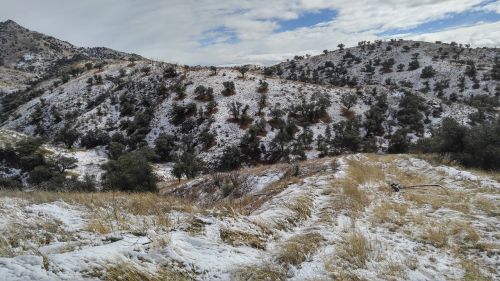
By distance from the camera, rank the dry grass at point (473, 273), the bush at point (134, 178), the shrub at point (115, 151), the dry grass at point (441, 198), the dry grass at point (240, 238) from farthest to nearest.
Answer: the shrub at point (115, 151), the bush at point (134, 178), the dry grass at point (441, 198), the dry grass at point (240, 238), the dry grass at point (473, 273)

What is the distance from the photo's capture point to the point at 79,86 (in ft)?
298

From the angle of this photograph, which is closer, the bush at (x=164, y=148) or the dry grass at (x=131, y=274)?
the dry grass at (x=131, y=274)

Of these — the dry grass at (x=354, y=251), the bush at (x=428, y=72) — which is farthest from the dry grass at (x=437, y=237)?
the bush at (x=428, y=72)

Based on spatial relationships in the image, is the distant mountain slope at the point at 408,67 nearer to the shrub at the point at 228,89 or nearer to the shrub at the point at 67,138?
the shrub at the point at 228,89

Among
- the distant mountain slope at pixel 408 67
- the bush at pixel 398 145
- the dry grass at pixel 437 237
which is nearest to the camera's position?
the dry grass at pixel 437 237

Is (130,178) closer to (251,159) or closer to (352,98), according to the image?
(251,159)

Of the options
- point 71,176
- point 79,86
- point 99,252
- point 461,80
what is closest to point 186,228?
point 99,252

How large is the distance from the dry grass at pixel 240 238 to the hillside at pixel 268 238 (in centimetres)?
2

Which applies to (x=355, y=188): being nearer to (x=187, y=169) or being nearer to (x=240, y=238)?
(x=240, y=238)

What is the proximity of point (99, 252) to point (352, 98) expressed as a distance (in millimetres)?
72537

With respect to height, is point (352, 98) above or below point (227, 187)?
above

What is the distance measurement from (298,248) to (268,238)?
1066 mm

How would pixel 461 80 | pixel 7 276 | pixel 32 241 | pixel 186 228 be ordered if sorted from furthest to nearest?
pixel 461 80 → pixel 186 228 → pixel 32 241 → pixel 7 276

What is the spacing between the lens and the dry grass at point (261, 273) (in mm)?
5484
